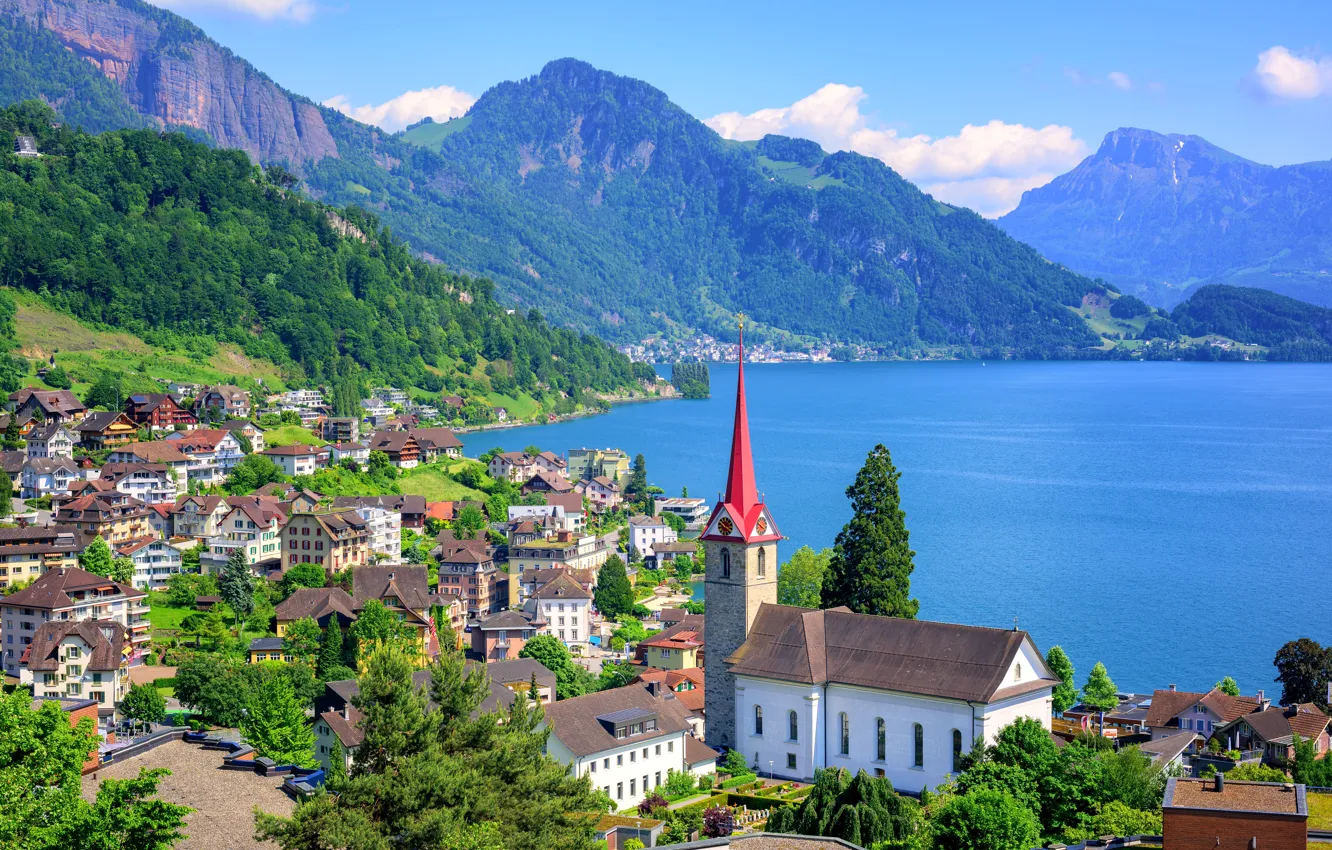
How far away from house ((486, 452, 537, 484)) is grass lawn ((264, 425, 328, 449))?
1054 cm

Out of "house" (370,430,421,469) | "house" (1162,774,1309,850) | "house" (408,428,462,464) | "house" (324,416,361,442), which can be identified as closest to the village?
"house" (1162,774,1309,850)

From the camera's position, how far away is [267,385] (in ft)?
370

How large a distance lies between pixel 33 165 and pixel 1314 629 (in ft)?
336

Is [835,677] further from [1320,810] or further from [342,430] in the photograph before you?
[342,430]

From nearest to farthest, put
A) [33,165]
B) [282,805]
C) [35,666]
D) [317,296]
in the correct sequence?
[282,805], [35,666], [33,165], [317,296]

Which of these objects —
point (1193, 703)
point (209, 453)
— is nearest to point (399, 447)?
point (209, 453)

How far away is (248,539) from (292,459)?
1893cm

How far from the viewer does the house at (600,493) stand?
8981 cm

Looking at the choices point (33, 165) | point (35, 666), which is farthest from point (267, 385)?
point (35, 666)

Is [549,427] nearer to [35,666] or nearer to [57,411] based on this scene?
[57,411]

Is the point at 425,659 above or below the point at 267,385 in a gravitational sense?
below

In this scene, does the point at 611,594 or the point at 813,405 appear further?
the point at 813,405

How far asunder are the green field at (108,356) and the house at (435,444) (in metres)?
16.6

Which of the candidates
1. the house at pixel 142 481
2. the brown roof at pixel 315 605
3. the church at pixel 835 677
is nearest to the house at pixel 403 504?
the house at pixel 142 481
